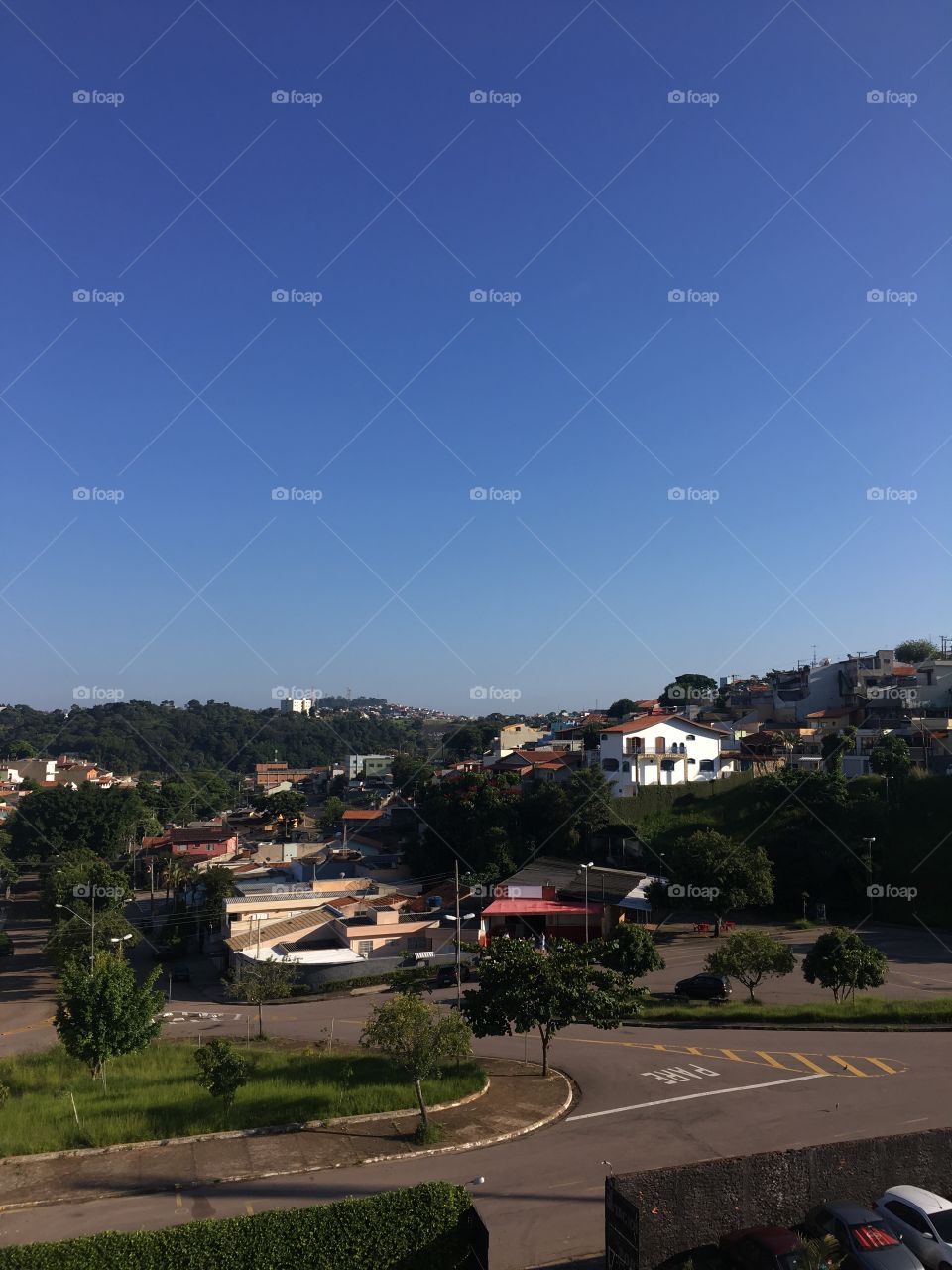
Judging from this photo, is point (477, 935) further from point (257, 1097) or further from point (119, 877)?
point (257, 1097)

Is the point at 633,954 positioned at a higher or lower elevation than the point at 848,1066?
higher

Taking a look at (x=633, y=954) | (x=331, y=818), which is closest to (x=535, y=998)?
(x=633, y=954)

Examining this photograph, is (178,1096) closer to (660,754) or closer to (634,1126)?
(634,1126)

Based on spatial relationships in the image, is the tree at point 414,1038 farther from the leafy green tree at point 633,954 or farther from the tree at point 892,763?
the tree at point 892,763

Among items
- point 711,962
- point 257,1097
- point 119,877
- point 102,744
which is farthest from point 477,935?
point 102,744

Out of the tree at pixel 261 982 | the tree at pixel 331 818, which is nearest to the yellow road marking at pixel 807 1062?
the tree at pixel 261 982

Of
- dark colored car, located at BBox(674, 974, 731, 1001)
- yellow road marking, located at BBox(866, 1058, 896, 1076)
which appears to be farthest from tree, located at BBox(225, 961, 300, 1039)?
yellow road marking, located at BBox(866, 1058, 896, 1076)
